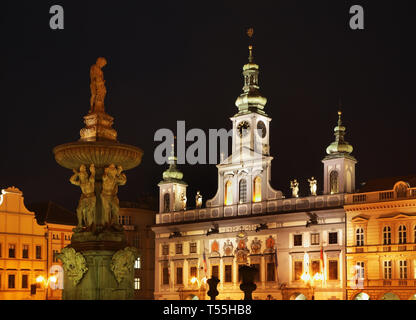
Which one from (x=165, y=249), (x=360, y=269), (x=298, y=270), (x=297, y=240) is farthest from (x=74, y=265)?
(x=165, y=249)

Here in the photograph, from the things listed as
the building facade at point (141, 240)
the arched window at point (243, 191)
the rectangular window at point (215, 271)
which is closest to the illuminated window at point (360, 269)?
the arched window at point (243, 191)

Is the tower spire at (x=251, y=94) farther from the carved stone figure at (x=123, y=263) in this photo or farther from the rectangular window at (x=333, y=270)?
the carved stone figure at (x=123, y=263)

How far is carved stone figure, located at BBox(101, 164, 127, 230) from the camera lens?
22.9m

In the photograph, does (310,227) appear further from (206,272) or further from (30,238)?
(30,238)

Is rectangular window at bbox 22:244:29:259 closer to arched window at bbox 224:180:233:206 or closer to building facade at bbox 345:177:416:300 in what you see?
arched window at bbox 224:180:233:206

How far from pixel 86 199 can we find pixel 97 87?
362 cm

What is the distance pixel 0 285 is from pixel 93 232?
32.9 m

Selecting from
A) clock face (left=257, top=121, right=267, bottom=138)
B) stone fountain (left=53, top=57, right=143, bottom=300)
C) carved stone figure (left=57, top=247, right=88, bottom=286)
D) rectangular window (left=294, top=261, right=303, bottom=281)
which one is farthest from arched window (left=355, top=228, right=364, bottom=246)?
carved stone figure (left=57, top=247, right=88, bottom=286)

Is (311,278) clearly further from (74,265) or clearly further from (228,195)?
(74,265)

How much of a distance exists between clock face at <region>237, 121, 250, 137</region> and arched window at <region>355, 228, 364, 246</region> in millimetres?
11929

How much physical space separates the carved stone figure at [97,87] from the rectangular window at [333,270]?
2843 cm

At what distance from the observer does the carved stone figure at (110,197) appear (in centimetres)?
2288

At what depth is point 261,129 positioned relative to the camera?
2219 inches
